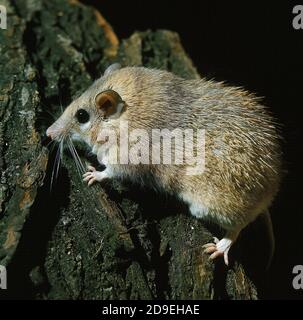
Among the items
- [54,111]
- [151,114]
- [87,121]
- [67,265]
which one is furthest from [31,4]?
[67,265]

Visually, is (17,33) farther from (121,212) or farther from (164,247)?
(164,247)

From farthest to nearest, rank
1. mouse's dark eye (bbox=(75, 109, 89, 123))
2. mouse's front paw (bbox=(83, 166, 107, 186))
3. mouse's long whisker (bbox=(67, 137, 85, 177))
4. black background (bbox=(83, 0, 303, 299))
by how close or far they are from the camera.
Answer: black background (bbox=(83, 0, 303, 299)) < mouse's dark eye (bbox=(75, 109, 89, 123)) < mouse's long whisker (bbox=(67, 137, 85, 177)) < mouse's front paw (bbox=(83, 166, 107, 186))

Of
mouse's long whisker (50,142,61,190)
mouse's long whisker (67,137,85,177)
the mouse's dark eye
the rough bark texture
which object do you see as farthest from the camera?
the mouse's dark eye

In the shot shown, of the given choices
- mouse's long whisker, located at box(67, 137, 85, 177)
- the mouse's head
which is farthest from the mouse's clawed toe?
the mouse's head

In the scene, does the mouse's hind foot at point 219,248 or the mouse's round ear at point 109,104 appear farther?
the mouse's round ear at point 109,104

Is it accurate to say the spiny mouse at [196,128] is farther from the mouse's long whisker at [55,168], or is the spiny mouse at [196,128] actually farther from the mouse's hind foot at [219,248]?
the mouse's long whisker at [55,168]

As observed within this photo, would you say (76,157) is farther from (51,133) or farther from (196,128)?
(196,128)

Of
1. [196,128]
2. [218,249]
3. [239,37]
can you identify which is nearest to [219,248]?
[218,249]

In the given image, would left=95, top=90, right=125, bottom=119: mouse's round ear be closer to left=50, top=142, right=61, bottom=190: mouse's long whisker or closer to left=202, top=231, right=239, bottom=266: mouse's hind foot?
left=50, top=142, right=61, bottom=190: mouse's long whisker

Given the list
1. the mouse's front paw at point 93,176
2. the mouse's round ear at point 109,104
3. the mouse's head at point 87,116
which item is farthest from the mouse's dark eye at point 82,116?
the mouse's front paw at point 93,176
